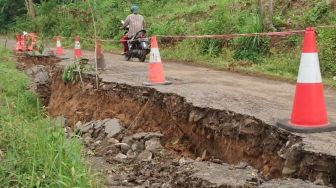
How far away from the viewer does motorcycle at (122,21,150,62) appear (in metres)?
12.5

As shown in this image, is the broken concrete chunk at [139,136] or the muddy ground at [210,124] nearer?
the muddy ground at [210,124]

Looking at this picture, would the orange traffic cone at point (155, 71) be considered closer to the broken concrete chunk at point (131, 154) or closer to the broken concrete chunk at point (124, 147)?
the broken concrete chunk at point (124, 147)

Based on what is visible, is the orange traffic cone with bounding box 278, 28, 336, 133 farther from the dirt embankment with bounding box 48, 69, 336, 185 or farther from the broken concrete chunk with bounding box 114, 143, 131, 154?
the broken concrete chunk with bounding box 114, 143, 131, 154

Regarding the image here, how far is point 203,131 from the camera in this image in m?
5.78

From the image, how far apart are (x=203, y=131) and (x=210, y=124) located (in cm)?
15

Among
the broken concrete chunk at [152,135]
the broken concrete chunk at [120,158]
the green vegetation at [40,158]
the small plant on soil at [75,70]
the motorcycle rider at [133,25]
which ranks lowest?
the broken concrete chunk at [120,158]

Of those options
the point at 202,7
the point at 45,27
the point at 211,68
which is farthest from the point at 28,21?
the point at 211,68

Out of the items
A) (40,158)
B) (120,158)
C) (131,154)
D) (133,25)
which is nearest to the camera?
(40,158)

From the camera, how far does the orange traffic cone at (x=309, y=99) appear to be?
15.1 feet

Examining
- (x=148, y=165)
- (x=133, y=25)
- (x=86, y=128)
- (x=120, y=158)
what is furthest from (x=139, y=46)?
(x=148, y=165)

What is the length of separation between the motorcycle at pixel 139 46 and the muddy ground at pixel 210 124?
2978 mm

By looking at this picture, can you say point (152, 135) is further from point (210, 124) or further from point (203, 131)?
point (210, 124)

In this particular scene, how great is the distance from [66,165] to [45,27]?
993 inches

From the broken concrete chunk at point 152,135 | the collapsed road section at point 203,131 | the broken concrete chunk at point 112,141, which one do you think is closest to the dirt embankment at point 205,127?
the collapsed road section at point 203,131
